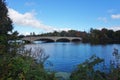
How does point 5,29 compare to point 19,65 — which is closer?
point 19,65

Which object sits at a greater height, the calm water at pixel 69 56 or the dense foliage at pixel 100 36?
the dense foliage at pixel 100 36

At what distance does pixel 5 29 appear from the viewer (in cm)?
1916

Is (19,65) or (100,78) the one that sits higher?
(19,65)

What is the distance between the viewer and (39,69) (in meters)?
7.81

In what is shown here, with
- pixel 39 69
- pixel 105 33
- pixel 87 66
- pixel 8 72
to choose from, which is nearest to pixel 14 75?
pixel 8 72

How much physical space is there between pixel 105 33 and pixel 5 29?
13258 centimetres

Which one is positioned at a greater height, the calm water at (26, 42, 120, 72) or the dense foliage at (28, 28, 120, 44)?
the dense foliage at (28, 28, 120, 44)

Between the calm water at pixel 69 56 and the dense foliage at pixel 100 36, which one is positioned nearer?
the calm water at pixel 69 56

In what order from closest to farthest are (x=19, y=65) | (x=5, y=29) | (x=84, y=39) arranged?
(x=19, y=65) < (x=5, y=29) < (x=84, y=39)

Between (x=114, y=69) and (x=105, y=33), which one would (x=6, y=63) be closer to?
(x=114, y=69)

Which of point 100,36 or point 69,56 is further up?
point 100,36

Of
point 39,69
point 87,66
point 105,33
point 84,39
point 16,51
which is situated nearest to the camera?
point 39,69

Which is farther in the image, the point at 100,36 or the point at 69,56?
the point at 100,36

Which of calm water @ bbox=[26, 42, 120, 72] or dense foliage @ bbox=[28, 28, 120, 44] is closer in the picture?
calm water @ bbox=[26, 42, 120, 72]
